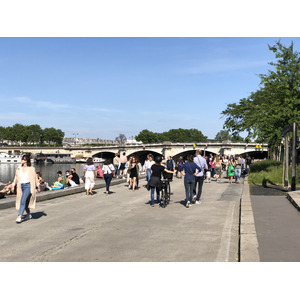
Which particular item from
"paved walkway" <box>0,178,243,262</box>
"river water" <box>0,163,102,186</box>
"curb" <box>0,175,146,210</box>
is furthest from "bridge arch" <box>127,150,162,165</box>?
"paved walkway" <box>0,178,243,262</box>

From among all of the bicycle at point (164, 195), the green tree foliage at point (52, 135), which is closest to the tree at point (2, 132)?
the green tree foliage at point (52, 135)

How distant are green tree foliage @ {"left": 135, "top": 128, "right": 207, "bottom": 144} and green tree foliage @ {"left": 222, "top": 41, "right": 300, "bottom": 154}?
14343 centimetres

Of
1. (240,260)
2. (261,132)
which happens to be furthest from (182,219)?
(261,132)

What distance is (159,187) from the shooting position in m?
11.7

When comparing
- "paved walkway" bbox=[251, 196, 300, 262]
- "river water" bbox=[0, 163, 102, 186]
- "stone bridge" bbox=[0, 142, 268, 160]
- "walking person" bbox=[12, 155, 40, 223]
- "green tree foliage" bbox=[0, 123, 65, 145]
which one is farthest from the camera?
"green tree foliage" bbox=[0, 123, 65, 145]

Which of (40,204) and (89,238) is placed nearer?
(89,238)

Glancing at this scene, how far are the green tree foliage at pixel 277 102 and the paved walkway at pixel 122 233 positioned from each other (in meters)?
11.8

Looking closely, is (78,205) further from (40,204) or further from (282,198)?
(282,198)

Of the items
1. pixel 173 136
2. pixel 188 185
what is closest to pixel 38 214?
pixel 188 185

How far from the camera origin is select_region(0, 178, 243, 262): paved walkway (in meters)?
5.88

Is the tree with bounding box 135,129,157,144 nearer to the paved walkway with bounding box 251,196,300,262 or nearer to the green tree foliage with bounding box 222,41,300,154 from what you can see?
the green tree foliage with bounding box 222,41,300,154

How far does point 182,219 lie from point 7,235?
387 cm

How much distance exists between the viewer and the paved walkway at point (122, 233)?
5.88 m

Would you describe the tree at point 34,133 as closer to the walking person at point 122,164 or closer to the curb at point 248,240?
the walking person at point 122,164
